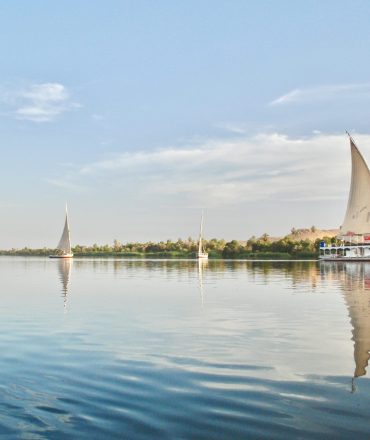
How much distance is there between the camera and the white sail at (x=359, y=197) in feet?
335

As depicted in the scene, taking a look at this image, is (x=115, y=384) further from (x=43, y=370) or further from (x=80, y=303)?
(x=80, y=303)

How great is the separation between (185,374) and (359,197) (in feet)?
319

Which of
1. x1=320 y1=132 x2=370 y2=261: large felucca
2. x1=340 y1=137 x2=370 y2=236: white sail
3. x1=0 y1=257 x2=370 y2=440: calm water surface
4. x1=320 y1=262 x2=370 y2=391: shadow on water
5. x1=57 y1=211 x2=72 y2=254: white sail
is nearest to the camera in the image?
x1=0 y1=257 x2=370 y2=440: calm water surface

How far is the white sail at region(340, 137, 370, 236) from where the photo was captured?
335 ft

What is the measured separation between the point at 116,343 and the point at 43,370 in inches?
175

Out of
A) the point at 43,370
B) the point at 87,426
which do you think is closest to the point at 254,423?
the point at 87,426

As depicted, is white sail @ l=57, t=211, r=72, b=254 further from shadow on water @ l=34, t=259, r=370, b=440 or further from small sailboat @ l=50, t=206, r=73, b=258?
shadow on water @ l=34, t=259, r=370, b=440

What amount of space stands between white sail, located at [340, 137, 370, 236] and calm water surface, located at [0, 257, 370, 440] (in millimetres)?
78857

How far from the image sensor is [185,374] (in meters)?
13.3

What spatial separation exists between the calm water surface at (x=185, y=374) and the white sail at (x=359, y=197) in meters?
78.9

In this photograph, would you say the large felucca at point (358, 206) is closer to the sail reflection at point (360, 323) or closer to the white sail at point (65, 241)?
the sail reflection at point (360, 323)

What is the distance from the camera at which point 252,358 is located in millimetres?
15344

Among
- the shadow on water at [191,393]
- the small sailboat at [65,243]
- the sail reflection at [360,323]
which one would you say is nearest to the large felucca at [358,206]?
the sail reflection at [360,323]

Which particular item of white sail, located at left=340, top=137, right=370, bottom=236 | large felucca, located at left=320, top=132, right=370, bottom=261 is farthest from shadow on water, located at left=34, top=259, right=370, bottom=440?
large felucca, located at left=320, top=132, right=370, bottom=261
